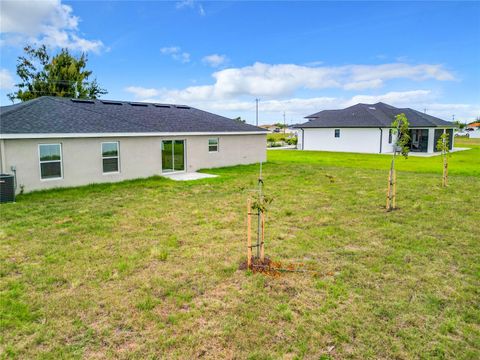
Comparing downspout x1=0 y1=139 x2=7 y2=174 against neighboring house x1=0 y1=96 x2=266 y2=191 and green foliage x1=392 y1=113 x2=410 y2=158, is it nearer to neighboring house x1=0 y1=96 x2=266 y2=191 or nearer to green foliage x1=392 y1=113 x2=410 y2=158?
neighboring house x1=0 y1=96 x2=266 y2=191

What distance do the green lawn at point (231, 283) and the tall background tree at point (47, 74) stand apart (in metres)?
31.6

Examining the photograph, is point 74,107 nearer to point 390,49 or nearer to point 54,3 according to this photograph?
point 54,3

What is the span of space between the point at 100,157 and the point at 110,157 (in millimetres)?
478

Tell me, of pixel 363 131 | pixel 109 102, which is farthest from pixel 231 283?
pixel 363 131

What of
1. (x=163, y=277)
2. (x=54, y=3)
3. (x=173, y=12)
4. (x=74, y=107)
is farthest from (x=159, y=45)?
(x=163, y=277)

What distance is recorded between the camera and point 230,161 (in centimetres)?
2030

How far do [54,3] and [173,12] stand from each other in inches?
278

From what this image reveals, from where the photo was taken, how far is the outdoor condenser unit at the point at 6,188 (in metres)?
10.5

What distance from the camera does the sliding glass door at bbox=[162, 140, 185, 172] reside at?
55.3 feet

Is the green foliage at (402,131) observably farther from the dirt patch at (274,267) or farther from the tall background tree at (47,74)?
the tall background tree at (47,74)

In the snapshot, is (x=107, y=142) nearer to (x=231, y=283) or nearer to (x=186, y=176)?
(x=186, y=176)

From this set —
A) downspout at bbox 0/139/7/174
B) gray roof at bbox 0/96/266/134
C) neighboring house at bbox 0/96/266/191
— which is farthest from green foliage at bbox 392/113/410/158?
downspout at bbox 0/139/7/174

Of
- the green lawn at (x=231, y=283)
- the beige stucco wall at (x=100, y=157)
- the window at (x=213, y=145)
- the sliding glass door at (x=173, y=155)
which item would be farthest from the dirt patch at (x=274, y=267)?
the window at (x=213, y=145)

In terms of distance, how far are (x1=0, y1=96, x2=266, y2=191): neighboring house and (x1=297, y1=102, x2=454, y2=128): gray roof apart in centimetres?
1552
